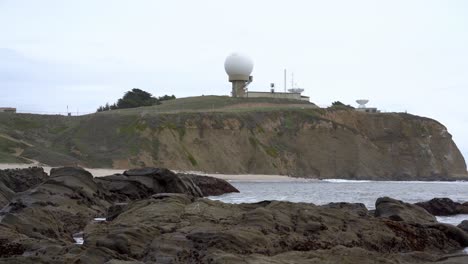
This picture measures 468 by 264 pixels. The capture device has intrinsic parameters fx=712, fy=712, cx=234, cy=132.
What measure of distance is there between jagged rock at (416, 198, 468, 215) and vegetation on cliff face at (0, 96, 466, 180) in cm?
4461

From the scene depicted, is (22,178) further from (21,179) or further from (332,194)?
(332,194)

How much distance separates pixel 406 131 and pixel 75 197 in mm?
80588

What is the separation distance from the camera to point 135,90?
116500mm

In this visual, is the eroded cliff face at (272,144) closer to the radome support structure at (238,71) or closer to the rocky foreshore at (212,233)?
the radome support structure at (238,71)

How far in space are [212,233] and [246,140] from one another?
76091mm

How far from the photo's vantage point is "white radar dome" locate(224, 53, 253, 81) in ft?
339

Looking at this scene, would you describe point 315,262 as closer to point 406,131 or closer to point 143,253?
point 143,253

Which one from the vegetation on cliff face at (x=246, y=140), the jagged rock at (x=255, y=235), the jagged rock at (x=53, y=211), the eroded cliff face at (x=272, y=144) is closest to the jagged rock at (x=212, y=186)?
the jagged rock at (x=53, y=211)

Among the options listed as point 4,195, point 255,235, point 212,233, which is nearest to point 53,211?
point 4,195

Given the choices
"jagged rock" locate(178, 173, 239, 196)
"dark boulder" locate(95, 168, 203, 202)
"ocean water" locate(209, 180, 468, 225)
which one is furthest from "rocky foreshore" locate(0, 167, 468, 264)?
"jagged rock" locate(178, 173, 239, 196)

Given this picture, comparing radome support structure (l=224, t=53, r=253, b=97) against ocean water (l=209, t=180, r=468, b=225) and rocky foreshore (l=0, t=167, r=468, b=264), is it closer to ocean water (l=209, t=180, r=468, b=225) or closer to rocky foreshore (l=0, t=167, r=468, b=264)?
ocean water (l=209, t=180, r=468, b=225)

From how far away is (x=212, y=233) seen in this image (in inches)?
697

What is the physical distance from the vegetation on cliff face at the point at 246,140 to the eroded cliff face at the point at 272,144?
136 mm

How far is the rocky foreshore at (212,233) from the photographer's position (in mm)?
16266
